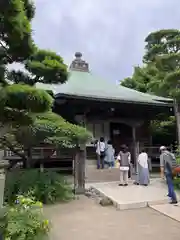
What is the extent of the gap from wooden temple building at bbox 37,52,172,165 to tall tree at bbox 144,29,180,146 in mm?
760

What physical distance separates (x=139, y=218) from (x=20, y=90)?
401 cm

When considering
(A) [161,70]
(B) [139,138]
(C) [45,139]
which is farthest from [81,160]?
(A) [161,70]

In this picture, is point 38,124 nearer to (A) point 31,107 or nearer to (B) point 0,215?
(A) point 31,107

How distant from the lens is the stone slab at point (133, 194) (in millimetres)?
7211

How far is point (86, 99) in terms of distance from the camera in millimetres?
12359

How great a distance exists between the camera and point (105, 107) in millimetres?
14000

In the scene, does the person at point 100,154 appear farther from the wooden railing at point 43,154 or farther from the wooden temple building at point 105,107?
the wooden temple building at point 105,107

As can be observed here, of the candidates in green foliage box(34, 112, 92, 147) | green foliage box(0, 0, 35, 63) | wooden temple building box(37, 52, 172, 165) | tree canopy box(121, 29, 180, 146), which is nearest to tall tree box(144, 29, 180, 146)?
tree canopy box(121, 29, 180, 146)

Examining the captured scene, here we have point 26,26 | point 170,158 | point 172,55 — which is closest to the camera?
point 26,26

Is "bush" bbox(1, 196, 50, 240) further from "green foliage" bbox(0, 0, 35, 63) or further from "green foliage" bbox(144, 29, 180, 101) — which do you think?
"green foliage" bbox(144, 29, 180, 101)

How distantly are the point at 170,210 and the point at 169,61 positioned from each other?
31.3ft

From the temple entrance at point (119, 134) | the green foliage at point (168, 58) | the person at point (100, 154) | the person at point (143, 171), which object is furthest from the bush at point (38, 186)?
the temple entrance at point (119, 134)

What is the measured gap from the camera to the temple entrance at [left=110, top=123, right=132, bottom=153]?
16.7 metres

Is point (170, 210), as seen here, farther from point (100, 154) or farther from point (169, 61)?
point (169, 61)
